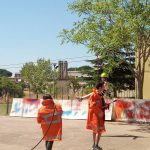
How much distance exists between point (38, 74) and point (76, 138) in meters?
Answer: 71.8

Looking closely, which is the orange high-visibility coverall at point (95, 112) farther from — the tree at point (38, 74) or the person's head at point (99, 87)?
the tree at point (38, 74)

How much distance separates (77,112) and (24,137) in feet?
26.7

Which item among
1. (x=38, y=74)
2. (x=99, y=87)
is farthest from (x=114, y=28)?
(x=38, y=74)

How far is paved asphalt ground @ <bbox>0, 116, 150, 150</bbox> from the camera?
13.1 m

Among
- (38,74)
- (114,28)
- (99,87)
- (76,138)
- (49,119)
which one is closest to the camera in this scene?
(49,119)

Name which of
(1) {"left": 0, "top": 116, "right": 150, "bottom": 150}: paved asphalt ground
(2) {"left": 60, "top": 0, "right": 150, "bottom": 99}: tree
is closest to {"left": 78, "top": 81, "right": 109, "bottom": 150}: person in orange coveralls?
(1) {"left": 0, "top": 116, "right": 150, "bottom": 150}: paved asphalt ground

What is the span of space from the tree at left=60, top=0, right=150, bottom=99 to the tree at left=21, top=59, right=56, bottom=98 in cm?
5749

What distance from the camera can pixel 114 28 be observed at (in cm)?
2105

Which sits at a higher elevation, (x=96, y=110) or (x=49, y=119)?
(x=96, y=110)

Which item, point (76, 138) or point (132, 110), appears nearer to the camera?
point (76, 138)

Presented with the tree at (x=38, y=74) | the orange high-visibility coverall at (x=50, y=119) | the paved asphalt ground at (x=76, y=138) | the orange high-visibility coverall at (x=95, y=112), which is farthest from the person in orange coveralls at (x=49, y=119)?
the tree at (x=38, y=74)

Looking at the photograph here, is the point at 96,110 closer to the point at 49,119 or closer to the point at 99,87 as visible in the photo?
the point at 99,87

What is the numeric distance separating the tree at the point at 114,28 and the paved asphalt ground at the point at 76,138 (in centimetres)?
416

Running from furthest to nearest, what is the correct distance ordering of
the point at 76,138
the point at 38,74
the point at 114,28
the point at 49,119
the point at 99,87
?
1. the point at 38,74
2. the point at 114,28
3. the point at 76,138
4. the point at 99,87
5. the point at 49,119
